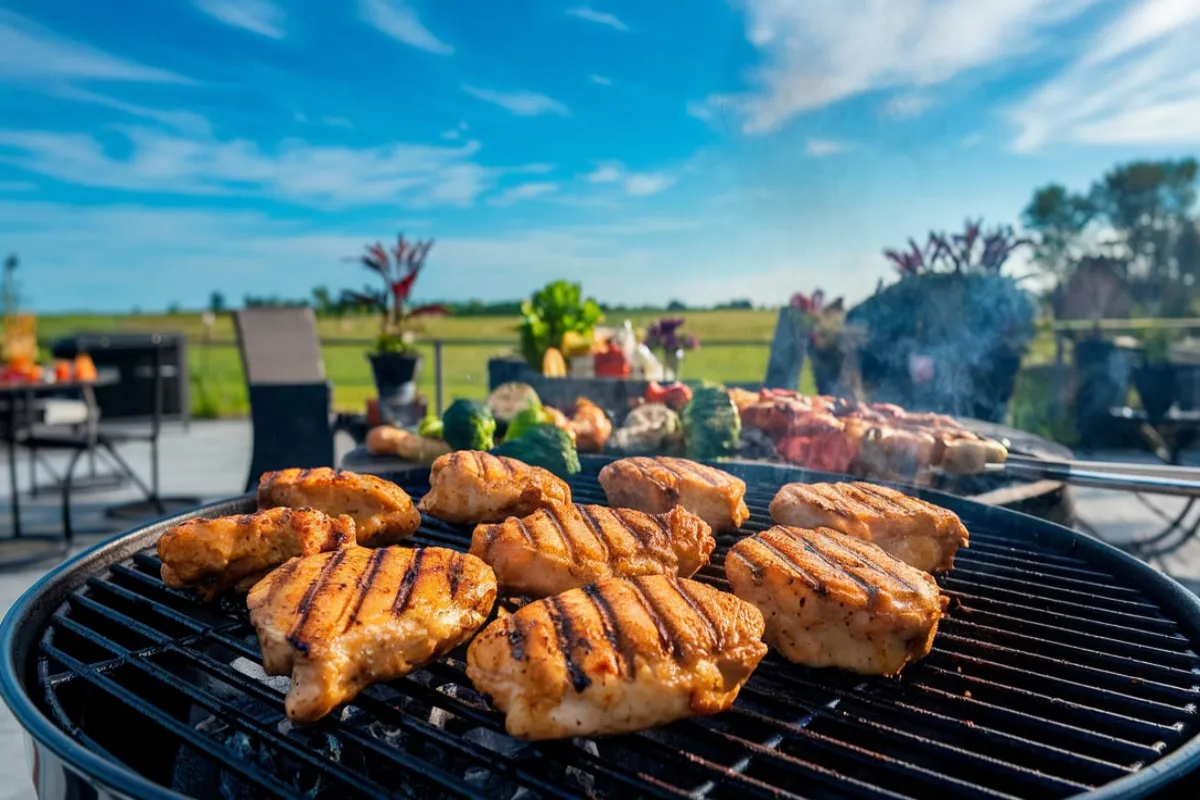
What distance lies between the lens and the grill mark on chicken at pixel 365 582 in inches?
62.6

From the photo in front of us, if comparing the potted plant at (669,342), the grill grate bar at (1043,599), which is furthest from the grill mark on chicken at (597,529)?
the potted plant at (669,342)

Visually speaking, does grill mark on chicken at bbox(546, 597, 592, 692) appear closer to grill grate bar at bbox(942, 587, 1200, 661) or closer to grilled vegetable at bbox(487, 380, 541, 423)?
grill grate bar at bbox(942, 587, 1200, 661)

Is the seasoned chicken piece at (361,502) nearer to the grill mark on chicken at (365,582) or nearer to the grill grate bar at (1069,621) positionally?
the grill mark on chicken at (365,582)

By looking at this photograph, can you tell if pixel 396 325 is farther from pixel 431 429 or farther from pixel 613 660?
pixel 613 660

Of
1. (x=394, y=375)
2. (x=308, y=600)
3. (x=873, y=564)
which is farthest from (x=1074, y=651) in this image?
(x=394, y=375)

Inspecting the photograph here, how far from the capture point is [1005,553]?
2459 millimetres

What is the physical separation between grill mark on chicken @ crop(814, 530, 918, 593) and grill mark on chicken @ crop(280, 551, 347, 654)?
1262mm

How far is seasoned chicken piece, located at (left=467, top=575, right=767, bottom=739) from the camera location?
1.39 m

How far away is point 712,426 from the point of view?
430cm

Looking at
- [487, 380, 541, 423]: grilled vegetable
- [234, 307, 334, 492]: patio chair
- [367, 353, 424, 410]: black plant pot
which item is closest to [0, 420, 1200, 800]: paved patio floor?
[234, 307, 334, 492]: patio chair

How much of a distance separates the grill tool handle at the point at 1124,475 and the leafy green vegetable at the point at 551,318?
492 centimetres

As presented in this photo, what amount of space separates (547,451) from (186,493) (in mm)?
7934

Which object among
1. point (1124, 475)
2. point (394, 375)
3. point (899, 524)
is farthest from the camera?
point (394, 375)

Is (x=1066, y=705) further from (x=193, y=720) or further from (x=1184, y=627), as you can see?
(x=193, y=720)
